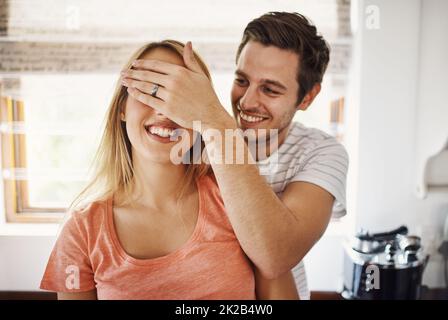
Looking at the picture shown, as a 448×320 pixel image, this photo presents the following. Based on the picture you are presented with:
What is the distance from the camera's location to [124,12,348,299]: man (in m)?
0.72

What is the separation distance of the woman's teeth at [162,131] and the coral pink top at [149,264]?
5.9 inches

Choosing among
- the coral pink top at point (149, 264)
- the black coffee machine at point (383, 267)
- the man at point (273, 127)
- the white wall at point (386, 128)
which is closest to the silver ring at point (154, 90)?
the man at point (273, 127)

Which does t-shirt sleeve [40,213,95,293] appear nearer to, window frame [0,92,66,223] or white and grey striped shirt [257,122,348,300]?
window frame [0,92,66,223]

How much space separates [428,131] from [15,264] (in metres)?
0.92

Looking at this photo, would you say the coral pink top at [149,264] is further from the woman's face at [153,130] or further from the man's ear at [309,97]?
the man's ear at [309,97]

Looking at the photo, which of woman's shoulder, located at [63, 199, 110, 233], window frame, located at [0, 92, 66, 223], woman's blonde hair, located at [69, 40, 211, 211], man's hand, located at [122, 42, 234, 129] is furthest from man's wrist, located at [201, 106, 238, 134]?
window frame, located at [0, 92, 66, 223]

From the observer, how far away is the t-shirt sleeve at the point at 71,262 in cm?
76

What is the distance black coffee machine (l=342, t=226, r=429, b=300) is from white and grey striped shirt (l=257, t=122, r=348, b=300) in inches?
3.9

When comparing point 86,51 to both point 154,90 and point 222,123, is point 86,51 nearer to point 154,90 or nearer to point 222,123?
point 154,90

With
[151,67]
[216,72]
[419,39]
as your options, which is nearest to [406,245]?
[419,39]

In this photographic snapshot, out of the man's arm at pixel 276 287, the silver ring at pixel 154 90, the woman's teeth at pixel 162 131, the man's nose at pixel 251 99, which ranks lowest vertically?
the man's arm at pixel 276 287

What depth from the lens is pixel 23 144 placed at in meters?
0.84

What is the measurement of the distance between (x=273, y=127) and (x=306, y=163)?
10 cm

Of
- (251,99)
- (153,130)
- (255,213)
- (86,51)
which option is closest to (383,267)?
(255,213)
